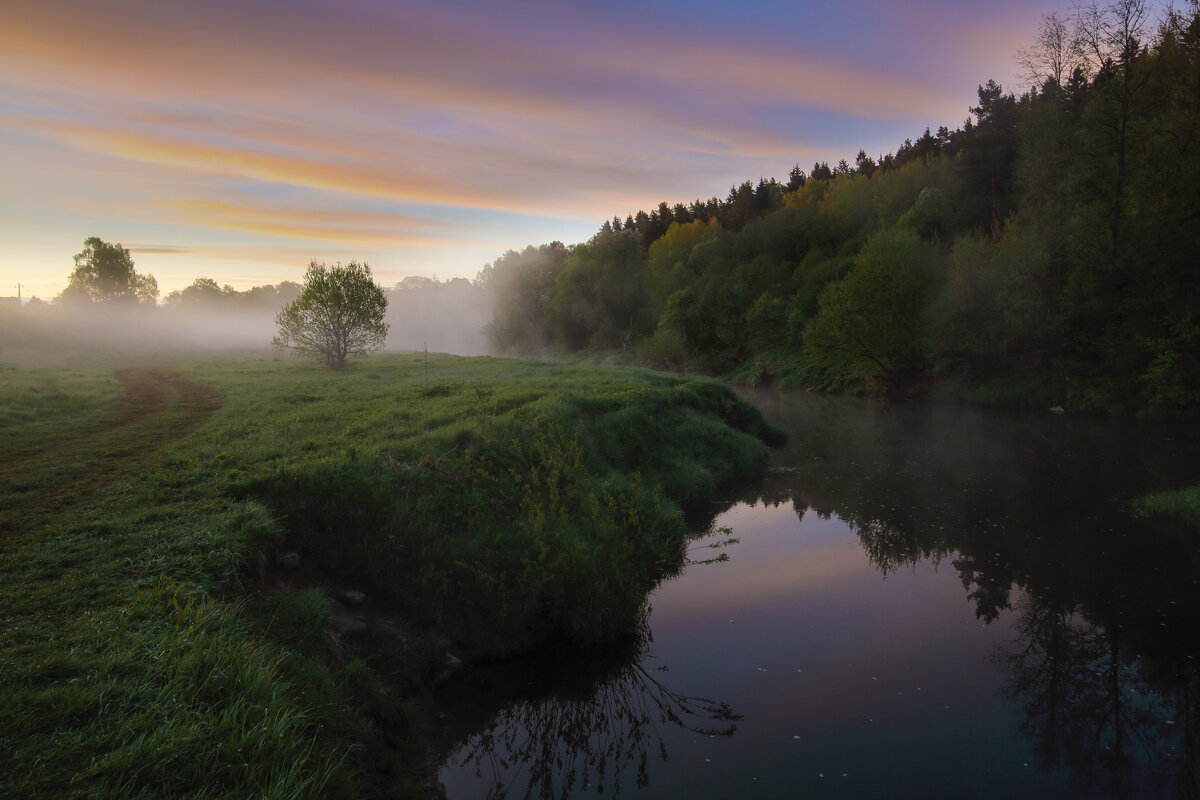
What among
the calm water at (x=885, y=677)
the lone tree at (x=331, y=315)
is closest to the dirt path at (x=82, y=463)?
the calm water at (x=885, y=677)

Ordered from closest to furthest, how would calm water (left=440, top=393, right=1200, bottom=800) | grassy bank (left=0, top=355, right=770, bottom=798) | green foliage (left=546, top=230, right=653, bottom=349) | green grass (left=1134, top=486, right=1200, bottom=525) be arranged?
grassy bank (left=0, top=355, right=770, bottom=798) → calm water (left=440, top=393, right=1200, bottom=800) → green grass (left=1134, top=486, right=1200, bottom=525) → green foliage (left=546, top=230, right=653, bottom=349)

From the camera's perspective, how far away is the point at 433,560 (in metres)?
10.5

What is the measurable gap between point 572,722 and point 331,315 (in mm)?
34707

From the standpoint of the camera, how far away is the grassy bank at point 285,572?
466 centimetres

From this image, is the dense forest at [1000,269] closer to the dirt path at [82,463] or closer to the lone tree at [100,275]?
the dirt path at [82,463]

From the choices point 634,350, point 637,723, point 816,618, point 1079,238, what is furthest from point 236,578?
point 634,350

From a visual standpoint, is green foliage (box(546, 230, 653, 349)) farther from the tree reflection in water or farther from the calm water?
the tree reflection in water

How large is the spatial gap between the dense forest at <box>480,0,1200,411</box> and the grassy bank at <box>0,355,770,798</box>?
75.6 feet

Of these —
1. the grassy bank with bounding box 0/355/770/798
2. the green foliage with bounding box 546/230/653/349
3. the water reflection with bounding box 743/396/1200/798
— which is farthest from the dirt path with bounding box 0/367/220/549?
the green foliage with bounding box 546/230/653/349

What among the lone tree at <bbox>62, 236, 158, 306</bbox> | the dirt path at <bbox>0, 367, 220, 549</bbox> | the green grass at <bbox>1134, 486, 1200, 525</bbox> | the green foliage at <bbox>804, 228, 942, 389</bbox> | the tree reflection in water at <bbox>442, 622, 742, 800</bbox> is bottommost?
the tree reflection in water at <bbox>442, 622, 742, 800</bbox>

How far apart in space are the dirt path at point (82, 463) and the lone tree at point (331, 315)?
17.0 metres

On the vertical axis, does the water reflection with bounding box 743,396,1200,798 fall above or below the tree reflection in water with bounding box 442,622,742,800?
above

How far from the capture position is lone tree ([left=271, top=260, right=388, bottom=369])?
37.5 meters

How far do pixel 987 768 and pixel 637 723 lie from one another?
14.0ft
